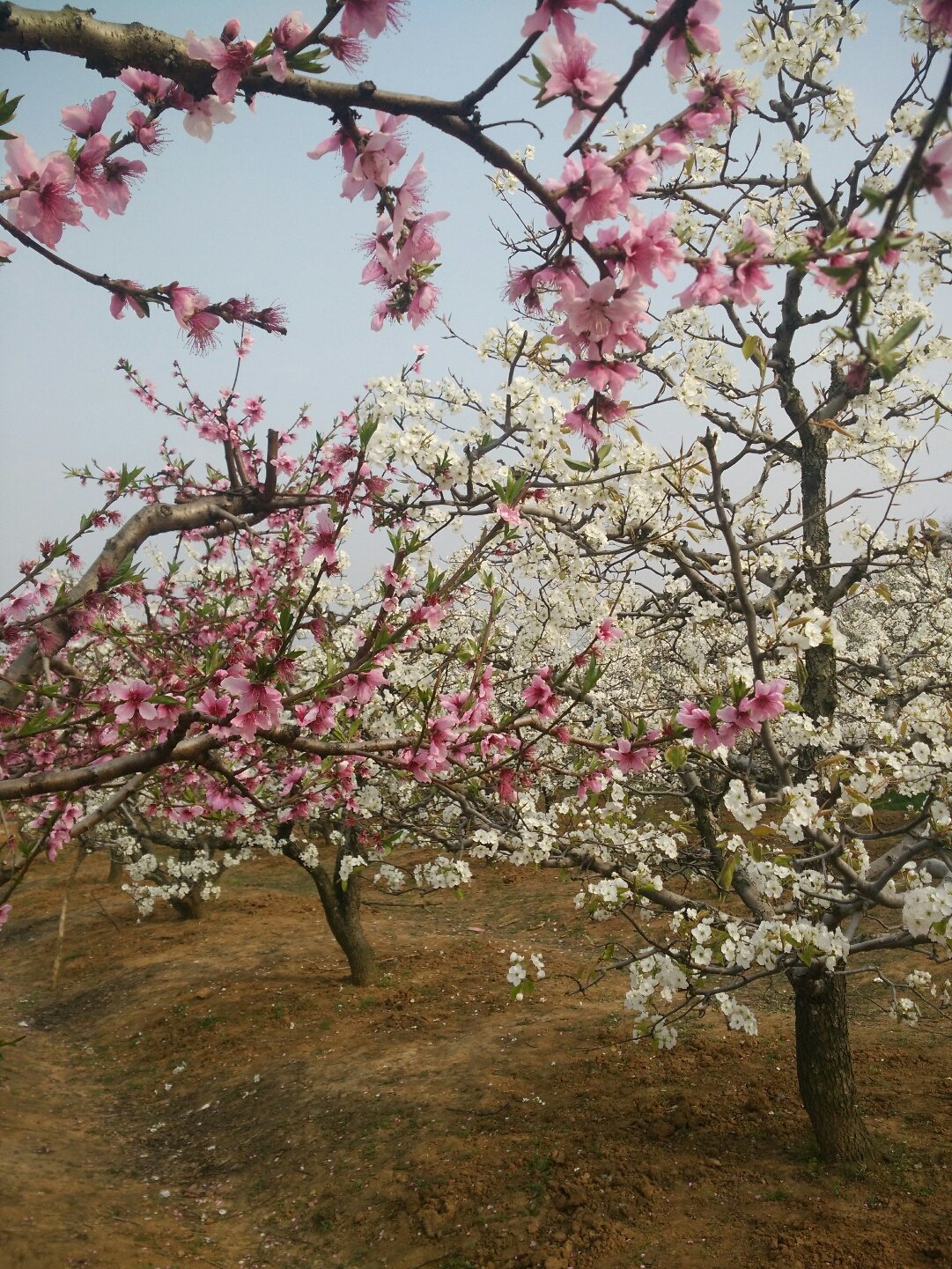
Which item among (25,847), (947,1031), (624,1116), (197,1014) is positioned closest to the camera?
(25,847)

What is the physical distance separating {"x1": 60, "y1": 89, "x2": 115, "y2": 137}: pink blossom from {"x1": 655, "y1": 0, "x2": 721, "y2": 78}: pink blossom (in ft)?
4.06

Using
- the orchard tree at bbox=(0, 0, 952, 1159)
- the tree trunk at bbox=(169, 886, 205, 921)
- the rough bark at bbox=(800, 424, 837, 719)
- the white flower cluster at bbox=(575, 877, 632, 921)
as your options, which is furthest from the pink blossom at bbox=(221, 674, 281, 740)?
the tree trunk at bbox=(169, 886, 205, 921)

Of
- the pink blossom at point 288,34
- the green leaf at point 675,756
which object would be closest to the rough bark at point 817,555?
the green leaf at point 675,756

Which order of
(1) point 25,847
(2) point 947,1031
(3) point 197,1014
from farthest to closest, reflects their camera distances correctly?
(3) point 197,1014
(2) point 947,1031
(1) point 25,847

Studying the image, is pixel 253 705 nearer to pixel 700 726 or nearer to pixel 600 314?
pixel 600 314

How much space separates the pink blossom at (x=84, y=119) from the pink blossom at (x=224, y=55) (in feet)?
1.10

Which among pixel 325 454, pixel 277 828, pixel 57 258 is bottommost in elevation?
pixel 277 828

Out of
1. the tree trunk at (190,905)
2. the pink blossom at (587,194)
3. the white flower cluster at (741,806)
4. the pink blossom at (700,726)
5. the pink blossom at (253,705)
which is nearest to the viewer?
the pink blossom at (587,194)

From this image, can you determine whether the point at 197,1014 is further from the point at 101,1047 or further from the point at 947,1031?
the point at 947,1031

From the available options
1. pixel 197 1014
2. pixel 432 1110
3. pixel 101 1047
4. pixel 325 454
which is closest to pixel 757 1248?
pixel 432 1110

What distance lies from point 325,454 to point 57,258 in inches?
147

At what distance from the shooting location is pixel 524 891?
13.8 meters

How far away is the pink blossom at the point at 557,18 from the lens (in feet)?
4.55

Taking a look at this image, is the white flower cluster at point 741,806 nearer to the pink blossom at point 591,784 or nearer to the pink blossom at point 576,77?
the pink blossom at point 591,784
